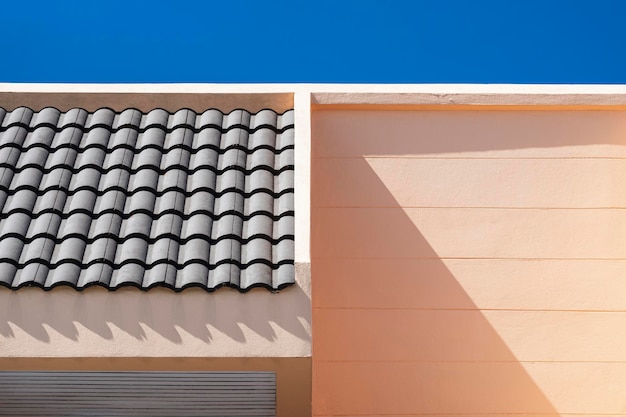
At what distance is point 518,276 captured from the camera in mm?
7445

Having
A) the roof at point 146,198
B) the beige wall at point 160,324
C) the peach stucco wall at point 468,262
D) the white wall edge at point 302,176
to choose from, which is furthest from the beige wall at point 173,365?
the peach stucco wall at point 468,262

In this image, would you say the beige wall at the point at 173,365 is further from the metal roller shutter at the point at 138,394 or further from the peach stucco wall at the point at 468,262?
the peach stucco wall at the point at 468,262

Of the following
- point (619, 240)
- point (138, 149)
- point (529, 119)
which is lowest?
point (619, 240)

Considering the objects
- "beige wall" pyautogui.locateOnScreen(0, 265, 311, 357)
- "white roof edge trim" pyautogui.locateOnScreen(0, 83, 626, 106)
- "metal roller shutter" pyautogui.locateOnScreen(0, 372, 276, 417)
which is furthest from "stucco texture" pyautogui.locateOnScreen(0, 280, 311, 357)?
"white roof edge trim" pyautogui.locateOnScreen(0, 83, 626, 106)

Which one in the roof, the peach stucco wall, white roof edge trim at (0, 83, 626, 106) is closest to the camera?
the roof

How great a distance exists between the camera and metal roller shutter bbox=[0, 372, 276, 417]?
6.19m

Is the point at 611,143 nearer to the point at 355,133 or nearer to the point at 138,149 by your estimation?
the point at 355,133

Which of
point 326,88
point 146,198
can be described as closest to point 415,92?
point 326,88

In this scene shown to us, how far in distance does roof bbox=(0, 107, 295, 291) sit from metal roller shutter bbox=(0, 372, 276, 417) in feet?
2.01

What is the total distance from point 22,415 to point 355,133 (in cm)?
319

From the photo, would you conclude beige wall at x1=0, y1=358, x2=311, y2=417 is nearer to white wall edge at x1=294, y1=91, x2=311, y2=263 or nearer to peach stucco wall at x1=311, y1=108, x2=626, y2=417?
white wall edge at x1=294, y1=91, x2=311, y2=263

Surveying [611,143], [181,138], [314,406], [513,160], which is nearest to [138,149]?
[181,138]

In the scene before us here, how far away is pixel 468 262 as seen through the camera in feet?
24.5

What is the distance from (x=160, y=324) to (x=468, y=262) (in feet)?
8.45
